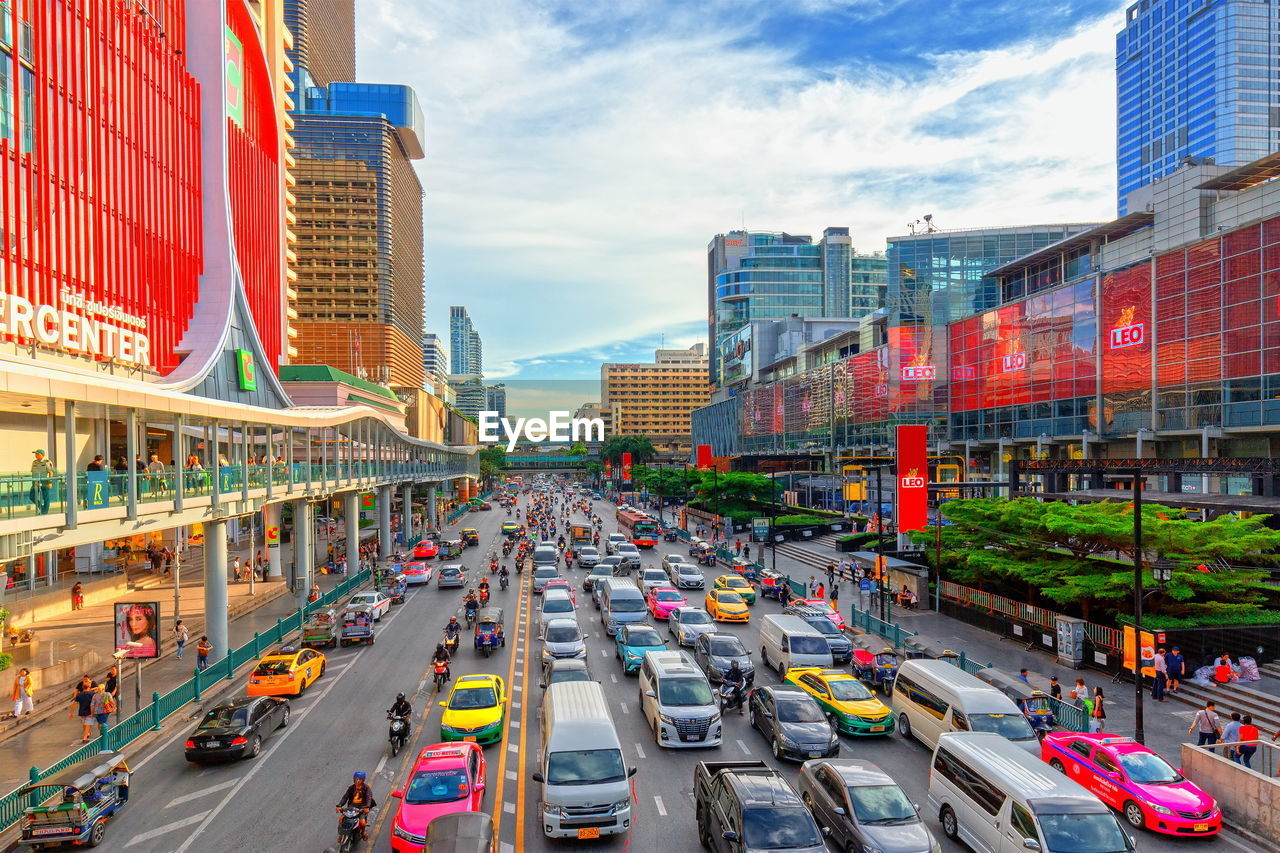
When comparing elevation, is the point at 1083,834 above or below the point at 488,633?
→ above

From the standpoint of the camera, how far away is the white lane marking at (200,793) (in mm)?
16594

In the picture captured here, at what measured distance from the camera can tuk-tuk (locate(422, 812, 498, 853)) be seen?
12.0 metres

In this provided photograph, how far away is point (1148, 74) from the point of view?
174375 mm

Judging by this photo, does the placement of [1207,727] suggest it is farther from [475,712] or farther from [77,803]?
[77,803]

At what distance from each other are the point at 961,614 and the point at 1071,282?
1336 inches

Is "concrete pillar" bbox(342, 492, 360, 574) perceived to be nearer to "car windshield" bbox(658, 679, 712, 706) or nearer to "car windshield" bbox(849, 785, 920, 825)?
"car windshield" bbox(658, 679, 712, 706)

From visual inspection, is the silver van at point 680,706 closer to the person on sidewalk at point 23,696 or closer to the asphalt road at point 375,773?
the asphalt road at point 375,773

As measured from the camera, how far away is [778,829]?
12.4m

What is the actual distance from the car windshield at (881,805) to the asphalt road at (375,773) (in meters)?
1.97

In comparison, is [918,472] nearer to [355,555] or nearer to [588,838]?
[588,838]

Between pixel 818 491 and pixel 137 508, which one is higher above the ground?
pixel 137 508

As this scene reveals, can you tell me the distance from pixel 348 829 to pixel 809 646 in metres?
15.7

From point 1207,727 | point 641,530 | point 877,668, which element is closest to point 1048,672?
point 877,668

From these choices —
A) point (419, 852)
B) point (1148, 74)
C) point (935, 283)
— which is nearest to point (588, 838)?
point (419, 852)
